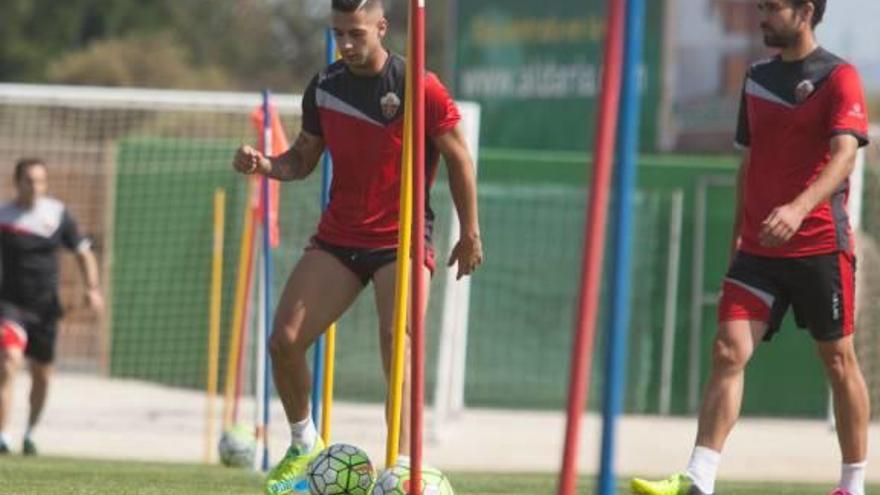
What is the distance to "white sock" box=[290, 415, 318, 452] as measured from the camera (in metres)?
8.77

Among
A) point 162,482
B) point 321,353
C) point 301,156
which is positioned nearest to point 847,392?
point 301,156

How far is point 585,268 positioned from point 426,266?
3079mm

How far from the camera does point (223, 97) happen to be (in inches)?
763

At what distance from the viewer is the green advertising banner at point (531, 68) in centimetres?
2712

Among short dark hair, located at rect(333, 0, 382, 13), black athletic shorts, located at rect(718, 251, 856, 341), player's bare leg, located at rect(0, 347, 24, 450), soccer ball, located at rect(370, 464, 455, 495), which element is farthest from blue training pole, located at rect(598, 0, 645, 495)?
player's bare leg, located at rect(0, 347, 24, 450)

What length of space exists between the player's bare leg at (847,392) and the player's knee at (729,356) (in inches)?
19.0

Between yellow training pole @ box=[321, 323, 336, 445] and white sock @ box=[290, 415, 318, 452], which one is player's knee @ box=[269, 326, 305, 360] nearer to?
white sock @ box=[290, 415, 318, 452]

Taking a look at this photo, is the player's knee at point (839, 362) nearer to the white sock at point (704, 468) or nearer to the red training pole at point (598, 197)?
the white sock at point (704, 468)

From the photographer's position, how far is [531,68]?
2767 cm

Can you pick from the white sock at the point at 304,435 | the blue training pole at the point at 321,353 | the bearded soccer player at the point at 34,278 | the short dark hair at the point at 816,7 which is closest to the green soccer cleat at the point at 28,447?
the bearded soccer player at the point at 34,278

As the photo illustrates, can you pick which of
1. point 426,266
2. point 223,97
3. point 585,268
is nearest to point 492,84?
point 223,97

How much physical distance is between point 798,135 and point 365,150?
168cm

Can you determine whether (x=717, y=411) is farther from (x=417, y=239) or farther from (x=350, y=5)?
(x=350, y=5)

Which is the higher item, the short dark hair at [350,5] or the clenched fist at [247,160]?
the short dark hair at [350,5]
